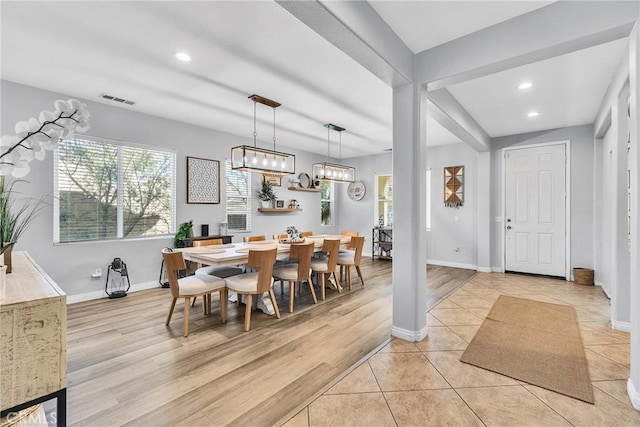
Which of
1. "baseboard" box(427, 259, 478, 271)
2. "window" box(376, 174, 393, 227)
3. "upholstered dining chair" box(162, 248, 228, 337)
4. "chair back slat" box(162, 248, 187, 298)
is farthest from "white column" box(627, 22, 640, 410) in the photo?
"window" box(376, 174, 393, 227)

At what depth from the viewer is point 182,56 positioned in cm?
285

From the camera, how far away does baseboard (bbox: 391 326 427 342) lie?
109 inches

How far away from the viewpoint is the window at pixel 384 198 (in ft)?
25.4

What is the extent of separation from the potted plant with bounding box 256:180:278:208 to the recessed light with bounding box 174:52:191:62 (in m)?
3.46

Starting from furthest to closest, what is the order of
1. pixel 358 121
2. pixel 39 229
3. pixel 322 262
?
1. pixel 358 121
2. pixel 322 262
3. pixel 39 229

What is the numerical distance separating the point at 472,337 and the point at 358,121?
11.4ft

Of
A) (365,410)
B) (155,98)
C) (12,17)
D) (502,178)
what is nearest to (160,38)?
(12,17)

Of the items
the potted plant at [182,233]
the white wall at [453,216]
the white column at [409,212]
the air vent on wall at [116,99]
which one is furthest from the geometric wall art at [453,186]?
the air vent on wall at [116,99]

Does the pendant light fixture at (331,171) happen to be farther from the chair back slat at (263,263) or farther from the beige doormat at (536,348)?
the beige doormat at (536,348)

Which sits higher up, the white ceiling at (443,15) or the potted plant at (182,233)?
the white ceiling at (443,15)

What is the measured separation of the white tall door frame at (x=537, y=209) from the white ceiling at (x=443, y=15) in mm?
4011

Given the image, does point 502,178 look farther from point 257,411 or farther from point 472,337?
point 257,411

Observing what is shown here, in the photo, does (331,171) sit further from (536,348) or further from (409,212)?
(536,348)

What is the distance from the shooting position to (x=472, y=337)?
2871 millimetres
